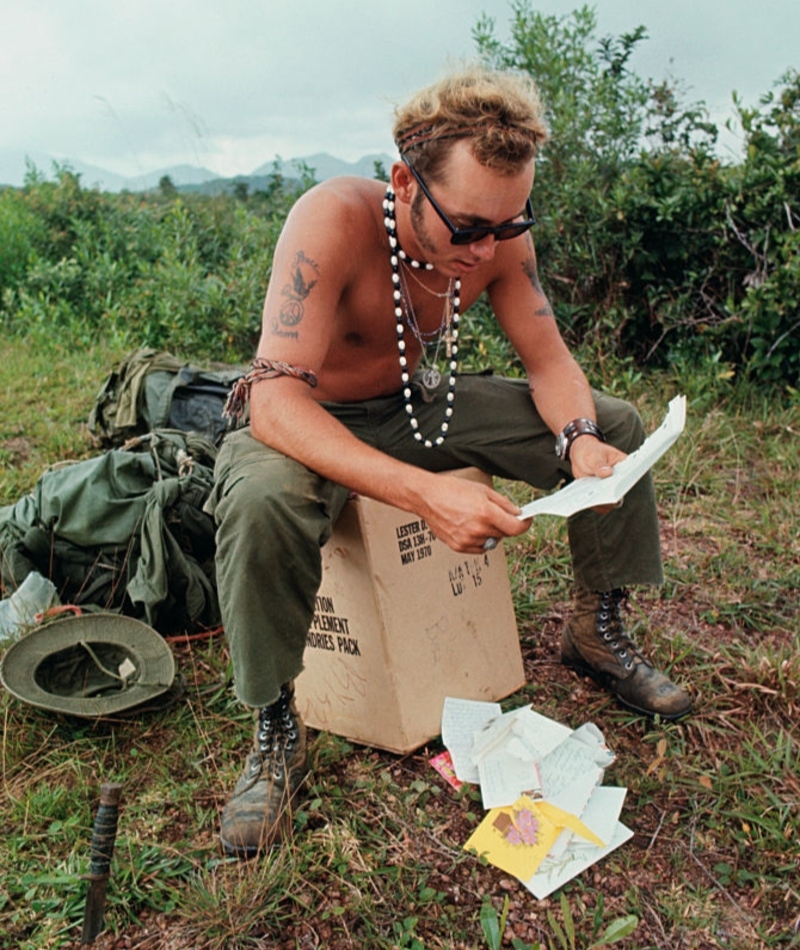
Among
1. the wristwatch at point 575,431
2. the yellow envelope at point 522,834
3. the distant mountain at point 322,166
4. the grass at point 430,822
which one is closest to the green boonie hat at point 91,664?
the grass at point 430,822

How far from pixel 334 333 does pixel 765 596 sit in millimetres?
1841

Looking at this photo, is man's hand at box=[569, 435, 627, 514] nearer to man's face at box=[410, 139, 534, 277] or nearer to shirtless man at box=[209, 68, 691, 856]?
shirtless man at box=[209, 68, 691, 856]

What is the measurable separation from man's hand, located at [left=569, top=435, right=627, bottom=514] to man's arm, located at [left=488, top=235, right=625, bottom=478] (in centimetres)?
11

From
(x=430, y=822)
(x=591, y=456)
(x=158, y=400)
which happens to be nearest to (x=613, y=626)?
(x=591, y=456)

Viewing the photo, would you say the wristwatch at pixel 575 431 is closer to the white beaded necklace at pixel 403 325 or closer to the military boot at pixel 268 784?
the white beaded necklace at pixel 403 325

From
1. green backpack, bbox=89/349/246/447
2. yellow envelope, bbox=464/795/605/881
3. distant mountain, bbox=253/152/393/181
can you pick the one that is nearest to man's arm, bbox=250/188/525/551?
yellow envelope, bbox=464/795/605/881

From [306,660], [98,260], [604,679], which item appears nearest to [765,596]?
[604,679]

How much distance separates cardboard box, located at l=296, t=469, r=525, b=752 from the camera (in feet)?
7.47

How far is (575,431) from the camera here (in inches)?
94.7

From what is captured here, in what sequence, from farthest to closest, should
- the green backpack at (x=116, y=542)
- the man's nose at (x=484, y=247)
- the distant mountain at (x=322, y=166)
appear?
the distant mountain at (x=322, y=166) → the green backpack at (x=116, y=542) → the man's nose at (x=484, y=247)

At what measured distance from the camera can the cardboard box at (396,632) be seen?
7.47ft

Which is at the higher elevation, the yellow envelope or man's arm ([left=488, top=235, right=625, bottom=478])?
man's arm ([left=488, top=235, right=625, bottom=478])

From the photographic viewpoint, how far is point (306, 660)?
249 centimetres

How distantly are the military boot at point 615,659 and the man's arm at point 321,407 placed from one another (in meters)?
0.80
